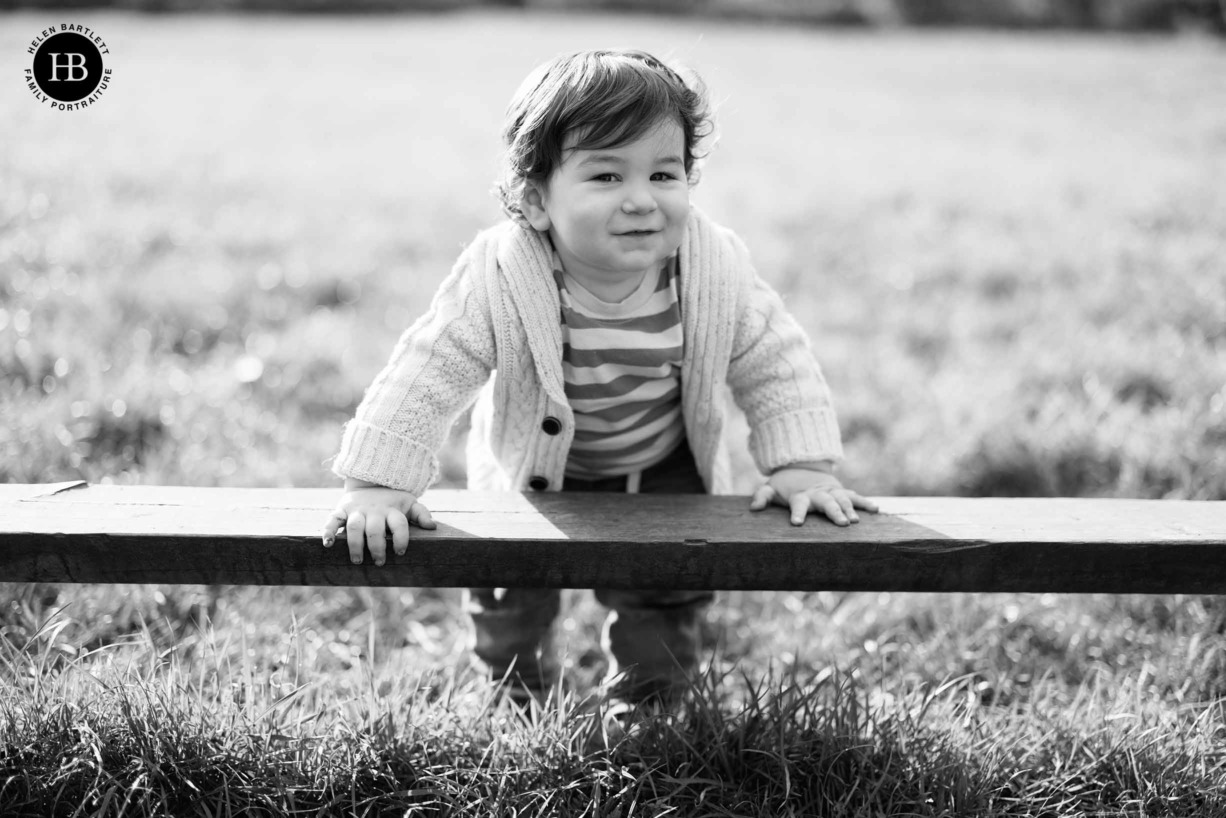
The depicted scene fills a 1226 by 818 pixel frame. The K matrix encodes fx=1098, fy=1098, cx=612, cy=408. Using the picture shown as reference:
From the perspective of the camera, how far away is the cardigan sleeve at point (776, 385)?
6.93 ft

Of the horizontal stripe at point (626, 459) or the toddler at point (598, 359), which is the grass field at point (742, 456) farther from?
the horizontal stripe at point (626, 459)

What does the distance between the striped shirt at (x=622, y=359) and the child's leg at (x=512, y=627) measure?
38cm

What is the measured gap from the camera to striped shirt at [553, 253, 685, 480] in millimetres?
2119

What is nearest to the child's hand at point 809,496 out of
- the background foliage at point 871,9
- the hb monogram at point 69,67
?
the hb monogram at point 69,67

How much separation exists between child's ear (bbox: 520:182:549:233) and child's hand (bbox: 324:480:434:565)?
0.57m

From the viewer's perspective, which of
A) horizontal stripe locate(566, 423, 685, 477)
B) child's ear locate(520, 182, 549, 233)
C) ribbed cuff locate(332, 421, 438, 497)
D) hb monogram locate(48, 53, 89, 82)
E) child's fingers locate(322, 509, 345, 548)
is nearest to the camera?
child's fingers locate(322, 509, 345, 548)

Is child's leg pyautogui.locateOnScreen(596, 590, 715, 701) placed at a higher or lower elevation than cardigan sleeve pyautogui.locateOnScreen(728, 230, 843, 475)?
lower

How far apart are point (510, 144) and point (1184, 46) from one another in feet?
41.0

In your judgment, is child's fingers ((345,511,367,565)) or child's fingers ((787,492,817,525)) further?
child's fingers ((787,492,817,525))

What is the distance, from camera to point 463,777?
193 centimetres

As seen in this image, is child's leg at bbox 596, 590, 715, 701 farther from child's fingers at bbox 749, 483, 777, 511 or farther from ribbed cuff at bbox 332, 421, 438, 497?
ribbed cuff at bbox 332, 421, 438, 497
